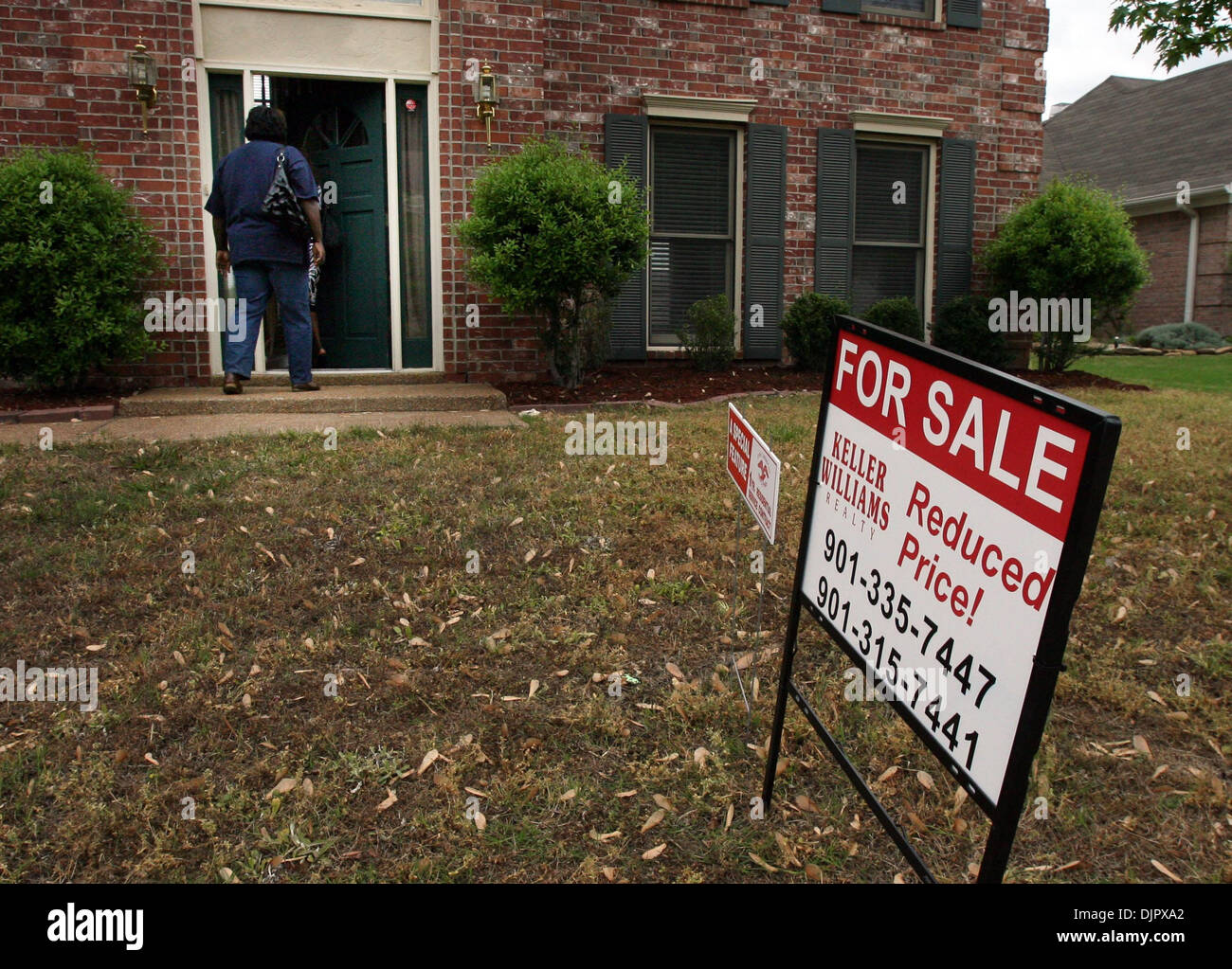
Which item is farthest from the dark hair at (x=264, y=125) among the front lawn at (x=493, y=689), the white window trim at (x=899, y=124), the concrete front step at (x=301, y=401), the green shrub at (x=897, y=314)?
the white window trim at (x=899, y=124)

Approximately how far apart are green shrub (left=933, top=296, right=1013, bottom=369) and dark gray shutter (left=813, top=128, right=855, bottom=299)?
119cm

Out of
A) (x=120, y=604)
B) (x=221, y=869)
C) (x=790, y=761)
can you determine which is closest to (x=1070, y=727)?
(x=790, y=761)

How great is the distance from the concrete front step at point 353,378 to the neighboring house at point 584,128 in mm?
191

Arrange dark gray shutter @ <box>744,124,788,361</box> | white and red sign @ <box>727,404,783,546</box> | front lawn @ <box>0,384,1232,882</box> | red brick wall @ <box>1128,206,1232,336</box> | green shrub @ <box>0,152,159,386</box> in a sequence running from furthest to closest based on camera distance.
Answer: red brick wall @ <box>1128,206,1232,336</box> → dark gray shutter @ <box>744,124,788,361</box> → green shrub @ <box>0,152,159,386</box> → white and red sign @ <box>727,404,783,546</box> → front lawn @ <box>0,384,1232,882</box>

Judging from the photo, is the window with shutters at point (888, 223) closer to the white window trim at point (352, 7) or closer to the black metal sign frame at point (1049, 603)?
the white window trim at point (352, 7)

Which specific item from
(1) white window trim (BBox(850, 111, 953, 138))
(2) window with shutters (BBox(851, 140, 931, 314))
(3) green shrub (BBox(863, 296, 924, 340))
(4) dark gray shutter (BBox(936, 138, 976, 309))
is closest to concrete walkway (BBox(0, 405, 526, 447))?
(3) green shrub (BBox(863, 296, 924, 340))

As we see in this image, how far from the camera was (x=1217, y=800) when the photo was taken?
3.17 meters

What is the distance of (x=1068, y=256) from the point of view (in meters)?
10.6

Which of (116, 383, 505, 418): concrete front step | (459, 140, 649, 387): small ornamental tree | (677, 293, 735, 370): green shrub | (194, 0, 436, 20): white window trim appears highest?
(194, 0, 436, 20): white window trim

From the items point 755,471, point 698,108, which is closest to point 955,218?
point 698,108

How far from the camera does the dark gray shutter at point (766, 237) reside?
10.9 m

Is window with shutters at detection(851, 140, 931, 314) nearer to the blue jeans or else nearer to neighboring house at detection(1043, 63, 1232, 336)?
the blue jeans

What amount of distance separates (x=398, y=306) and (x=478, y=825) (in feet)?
24.6

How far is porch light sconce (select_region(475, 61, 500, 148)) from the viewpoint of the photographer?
9117 millimetres
